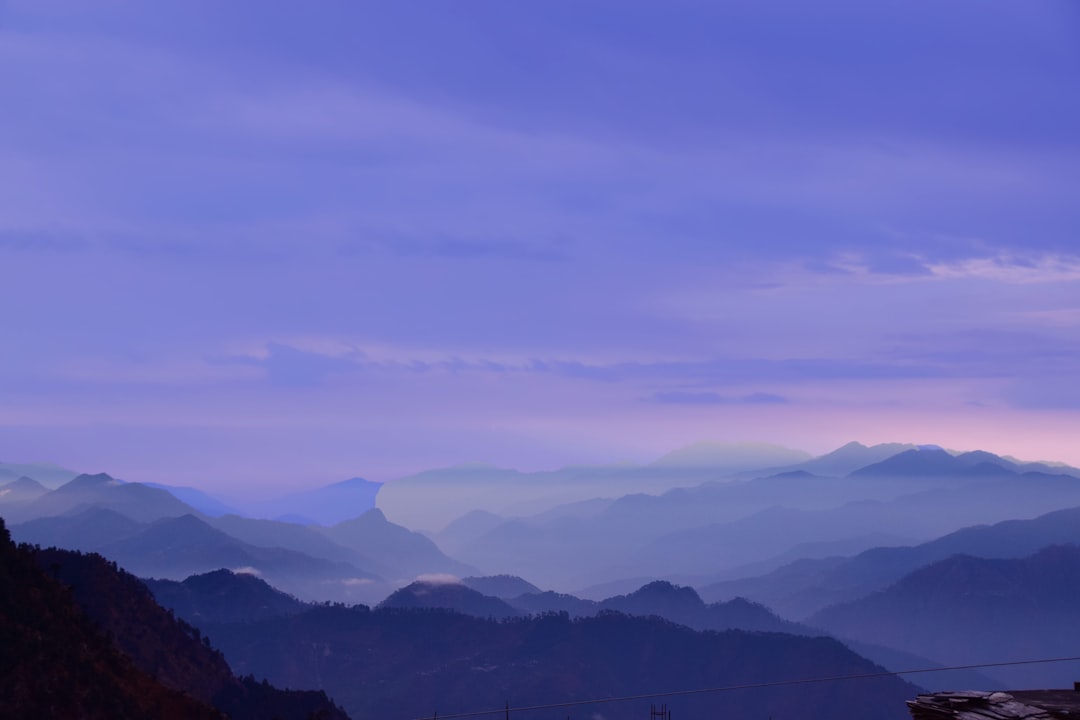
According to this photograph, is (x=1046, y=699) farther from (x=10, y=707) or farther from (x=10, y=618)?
(x=10, y=618)

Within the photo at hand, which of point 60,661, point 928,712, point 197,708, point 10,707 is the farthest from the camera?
point 197,708

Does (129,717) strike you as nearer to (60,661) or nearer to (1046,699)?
(60,661)

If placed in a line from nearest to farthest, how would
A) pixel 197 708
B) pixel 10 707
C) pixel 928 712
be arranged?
pixel 928 712 → pixel 10 707 → pixel 197 708

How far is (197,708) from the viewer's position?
5965 inches

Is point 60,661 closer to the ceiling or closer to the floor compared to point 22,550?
closer to the floor

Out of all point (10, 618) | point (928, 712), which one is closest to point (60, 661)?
point (10, 618)

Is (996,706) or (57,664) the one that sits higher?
(996,706)

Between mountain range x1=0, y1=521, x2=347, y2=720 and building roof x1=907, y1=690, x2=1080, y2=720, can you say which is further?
mountain range x1=0, y1=521, x2=347, y2=720

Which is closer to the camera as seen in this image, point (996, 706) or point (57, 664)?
point (996, 706)

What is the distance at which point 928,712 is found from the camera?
144 ft

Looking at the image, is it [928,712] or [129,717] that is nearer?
[928,712]

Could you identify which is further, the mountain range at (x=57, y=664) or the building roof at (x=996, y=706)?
the mountain range at (x=57, y=664)

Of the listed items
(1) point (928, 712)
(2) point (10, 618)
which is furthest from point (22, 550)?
(1) point (928, 712)

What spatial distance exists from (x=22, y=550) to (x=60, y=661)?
76.9 ft
